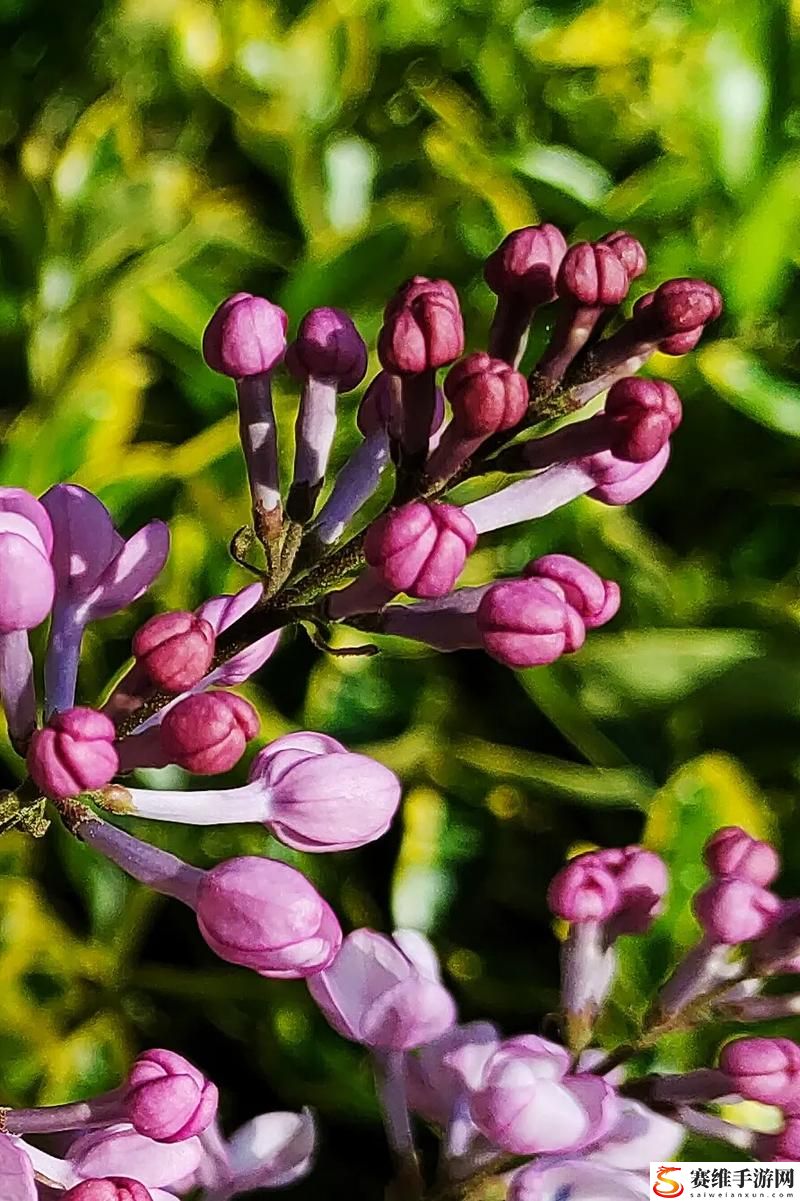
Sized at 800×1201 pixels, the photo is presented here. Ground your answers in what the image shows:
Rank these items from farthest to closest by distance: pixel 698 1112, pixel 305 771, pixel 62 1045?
pixel 62 1045 < pixel 698 1112 < pixel 305 771

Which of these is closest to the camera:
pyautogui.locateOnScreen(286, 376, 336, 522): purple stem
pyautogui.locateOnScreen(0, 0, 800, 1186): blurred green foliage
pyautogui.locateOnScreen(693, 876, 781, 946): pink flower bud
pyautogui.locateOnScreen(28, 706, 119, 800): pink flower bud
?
pyautogui.locateOnScreen(28, 706, 119, 800): pink flower bud

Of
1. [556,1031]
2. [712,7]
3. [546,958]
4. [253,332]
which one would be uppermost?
[253,332]

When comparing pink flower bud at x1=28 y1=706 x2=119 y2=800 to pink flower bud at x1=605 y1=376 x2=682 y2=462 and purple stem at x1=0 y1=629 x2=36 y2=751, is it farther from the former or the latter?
pink flower bud at x1=605 y1=376 x2=682 y2=462

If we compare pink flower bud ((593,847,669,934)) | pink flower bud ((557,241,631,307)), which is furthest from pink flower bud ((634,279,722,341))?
pink flower bud ((593,847,669,934))

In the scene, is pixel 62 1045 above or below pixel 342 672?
below

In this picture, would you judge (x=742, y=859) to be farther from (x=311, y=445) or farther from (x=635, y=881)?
(x=311, y=445)

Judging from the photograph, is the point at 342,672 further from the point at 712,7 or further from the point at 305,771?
the point at 712,7

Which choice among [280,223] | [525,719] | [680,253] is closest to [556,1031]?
[525,719]
